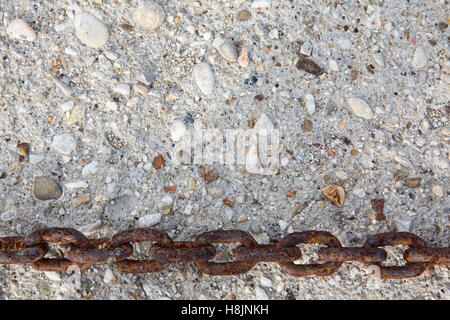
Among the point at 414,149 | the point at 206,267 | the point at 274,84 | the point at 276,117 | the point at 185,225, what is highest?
the point at 274,84

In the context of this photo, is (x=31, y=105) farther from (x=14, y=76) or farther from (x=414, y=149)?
(x=414, y=149)

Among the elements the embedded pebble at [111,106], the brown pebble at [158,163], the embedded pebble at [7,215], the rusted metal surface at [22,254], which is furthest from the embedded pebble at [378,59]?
the embedded pebble at [7,215]

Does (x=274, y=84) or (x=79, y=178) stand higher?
(x=274, y=84)

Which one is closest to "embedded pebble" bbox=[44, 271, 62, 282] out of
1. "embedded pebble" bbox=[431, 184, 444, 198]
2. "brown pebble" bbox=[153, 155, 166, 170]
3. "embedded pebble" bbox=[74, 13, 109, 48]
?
"brown pebble" bbox=[153, 155, 166, 170]

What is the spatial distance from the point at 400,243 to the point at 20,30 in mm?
1773

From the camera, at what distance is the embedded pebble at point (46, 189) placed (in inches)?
70.2

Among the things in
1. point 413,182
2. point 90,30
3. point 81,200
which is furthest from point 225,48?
point 413,182

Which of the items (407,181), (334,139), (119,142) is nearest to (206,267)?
(119,142)

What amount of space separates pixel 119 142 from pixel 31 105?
1.32 feet

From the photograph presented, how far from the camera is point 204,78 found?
1823 millimetres

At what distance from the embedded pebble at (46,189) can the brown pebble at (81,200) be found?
71mm

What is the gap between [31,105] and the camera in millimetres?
1809

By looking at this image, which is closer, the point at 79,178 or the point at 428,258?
the point at 428,258

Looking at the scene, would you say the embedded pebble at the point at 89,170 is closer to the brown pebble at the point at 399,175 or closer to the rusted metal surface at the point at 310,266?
the rusted metal surface at the point at 310,266
